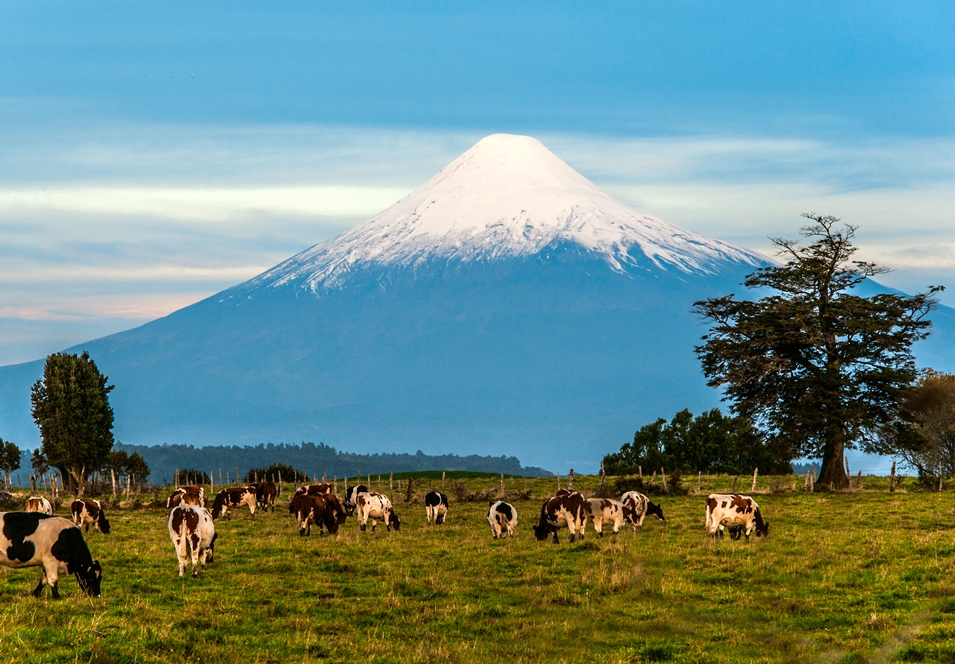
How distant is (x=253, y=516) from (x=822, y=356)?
96.1 feet

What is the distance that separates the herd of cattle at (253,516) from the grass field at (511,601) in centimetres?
60

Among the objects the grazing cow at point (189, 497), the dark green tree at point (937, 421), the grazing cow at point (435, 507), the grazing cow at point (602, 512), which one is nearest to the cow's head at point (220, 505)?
the grazing cow at point (189, 497)

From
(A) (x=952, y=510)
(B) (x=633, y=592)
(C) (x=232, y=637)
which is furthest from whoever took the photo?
(A) (x=952, y=510)

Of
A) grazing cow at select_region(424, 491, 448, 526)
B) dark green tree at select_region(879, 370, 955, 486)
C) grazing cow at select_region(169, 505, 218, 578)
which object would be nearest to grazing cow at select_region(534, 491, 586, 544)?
grazing cow at select_region(424, 491, 448, 526)

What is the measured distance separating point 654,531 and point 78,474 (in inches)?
2250

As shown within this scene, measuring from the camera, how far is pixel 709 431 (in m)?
88.2

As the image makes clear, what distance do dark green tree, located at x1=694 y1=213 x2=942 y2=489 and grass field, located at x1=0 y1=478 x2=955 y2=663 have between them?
18624 millimetres

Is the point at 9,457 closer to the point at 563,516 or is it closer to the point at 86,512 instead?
the point at 86,512

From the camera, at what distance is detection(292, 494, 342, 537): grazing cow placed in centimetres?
2967

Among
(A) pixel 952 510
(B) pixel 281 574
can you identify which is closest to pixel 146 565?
(B) pixel 281 574

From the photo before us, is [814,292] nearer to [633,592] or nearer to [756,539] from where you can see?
[756,539]

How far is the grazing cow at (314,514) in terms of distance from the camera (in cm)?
2967

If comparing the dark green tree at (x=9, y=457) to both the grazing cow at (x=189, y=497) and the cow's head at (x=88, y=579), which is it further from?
the cow's head at (x=88, y=579)

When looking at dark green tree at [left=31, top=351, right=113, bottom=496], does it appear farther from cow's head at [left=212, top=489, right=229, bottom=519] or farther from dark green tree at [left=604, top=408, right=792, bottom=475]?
dark green tree at [left=604, top=408, right=792, bottom=475]
